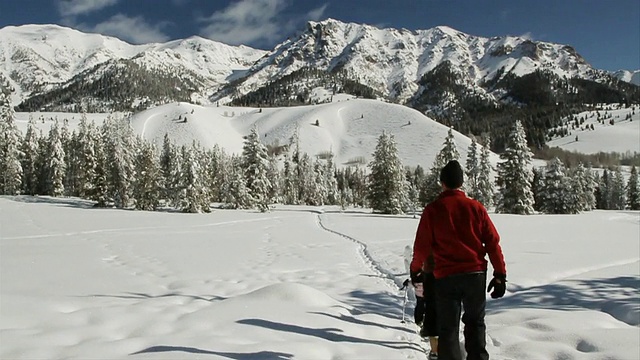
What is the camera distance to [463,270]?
4770 millimetres

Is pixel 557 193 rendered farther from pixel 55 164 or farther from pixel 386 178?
pixel 55 164

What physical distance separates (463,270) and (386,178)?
49.9 metres

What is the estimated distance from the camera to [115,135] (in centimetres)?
5403

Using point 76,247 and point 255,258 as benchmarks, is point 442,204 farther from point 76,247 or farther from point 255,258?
point 76,247

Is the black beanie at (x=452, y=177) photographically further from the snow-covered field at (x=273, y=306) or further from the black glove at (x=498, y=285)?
the snow-covered field at (x=273, y=306)

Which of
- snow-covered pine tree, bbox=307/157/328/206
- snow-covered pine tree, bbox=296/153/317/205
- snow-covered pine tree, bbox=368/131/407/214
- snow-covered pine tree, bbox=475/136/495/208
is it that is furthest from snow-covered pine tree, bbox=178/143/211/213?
snow-covered pine tree, bbox=296/153/317/205

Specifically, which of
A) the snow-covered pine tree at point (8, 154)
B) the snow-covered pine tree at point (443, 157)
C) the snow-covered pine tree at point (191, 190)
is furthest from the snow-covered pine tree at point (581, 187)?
the snow-covered pine tree at point (8, 154)

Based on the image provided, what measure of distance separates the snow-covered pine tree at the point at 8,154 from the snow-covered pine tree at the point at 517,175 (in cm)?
6803

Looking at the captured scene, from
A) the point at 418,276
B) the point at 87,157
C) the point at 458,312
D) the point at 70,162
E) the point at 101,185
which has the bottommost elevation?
the point at 458,312

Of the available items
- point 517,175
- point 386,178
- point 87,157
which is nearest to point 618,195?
point 517,175

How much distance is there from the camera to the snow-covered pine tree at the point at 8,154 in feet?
199

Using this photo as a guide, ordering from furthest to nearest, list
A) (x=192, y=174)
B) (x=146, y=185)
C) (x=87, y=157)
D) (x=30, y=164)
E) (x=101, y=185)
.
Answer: (x=30, y=164)
(x=87, y=157)
(x=101, y=185)
(x=146, y=185)
(x=192, y=174)

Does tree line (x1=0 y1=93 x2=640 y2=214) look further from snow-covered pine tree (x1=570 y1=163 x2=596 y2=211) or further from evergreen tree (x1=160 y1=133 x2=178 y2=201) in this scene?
snow-covered pine tree (x1=570 y1=163 x2=596 y2=211)

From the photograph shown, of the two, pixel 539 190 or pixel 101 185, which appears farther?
pixel 539 190
